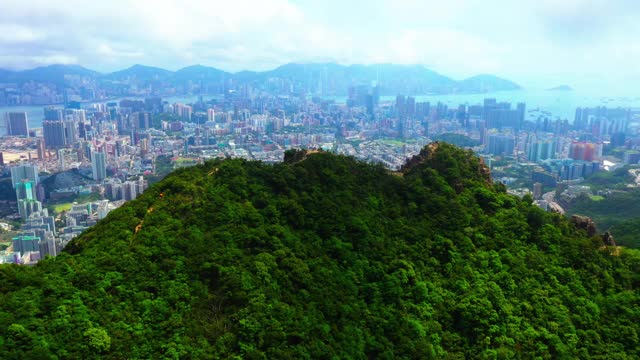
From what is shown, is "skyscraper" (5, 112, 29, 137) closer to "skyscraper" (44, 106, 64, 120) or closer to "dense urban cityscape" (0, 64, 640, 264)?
"dense urban cityscape" (0, 64, 640, 264)

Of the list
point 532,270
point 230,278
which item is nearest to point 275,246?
point 230,278

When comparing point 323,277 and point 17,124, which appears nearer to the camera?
point 323,277

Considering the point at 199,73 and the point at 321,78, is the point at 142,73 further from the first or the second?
the point at 321,78

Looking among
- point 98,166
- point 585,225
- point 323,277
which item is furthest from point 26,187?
point 585,225

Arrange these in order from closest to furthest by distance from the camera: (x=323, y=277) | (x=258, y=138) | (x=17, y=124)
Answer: (x=323, y=277) → (x=17, y=124) → (x=258, y=138)

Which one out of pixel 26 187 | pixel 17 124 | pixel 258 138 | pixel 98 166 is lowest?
pixel 26 187

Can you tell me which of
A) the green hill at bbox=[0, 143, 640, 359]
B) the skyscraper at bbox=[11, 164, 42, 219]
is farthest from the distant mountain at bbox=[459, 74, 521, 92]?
the green hill at bbox=[0, 143, 640, 359]

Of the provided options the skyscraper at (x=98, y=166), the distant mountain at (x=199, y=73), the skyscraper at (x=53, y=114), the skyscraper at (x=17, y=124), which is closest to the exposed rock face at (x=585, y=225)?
the skyscraper at (x=98, y=166)

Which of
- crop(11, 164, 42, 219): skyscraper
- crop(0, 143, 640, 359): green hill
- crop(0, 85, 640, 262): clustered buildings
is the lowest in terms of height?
crop(11, 164, 42, 219): skyscraper

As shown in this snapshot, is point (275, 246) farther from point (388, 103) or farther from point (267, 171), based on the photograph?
point (388, 103)
